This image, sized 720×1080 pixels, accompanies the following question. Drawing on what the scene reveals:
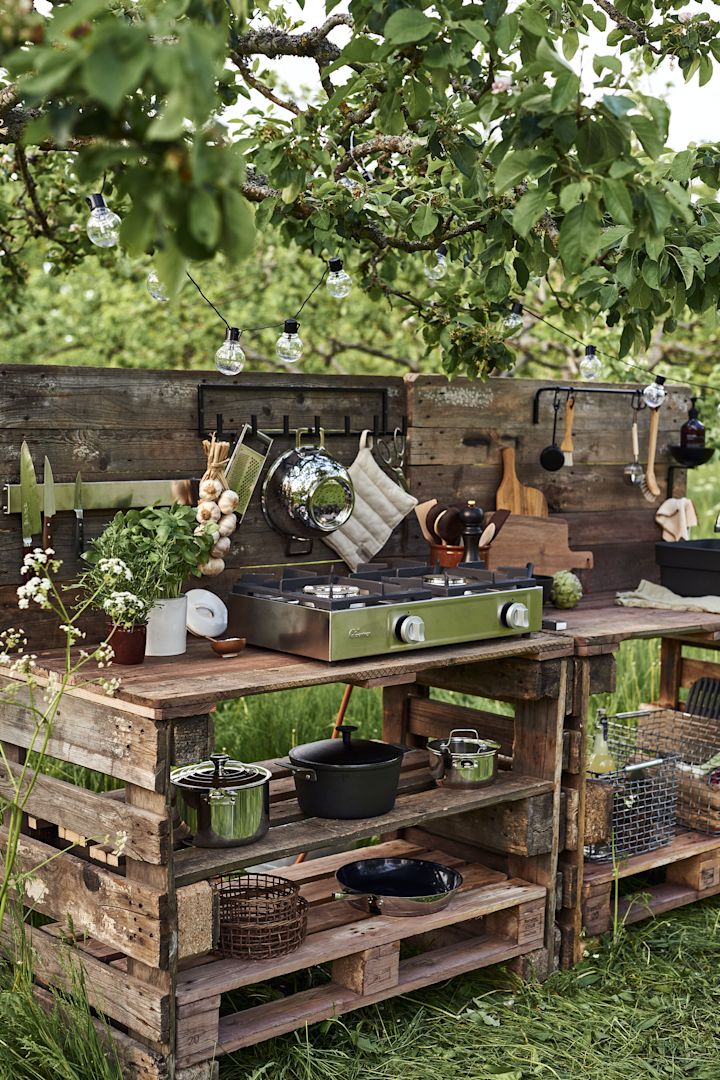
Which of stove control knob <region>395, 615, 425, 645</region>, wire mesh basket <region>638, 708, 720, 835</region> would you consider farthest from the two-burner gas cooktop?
wire mesh basket <region>638, 708, 720, 835</region>

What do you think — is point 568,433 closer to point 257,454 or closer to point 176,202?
point 257,454

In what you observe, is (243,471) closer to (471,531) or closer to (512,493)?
(471,531)

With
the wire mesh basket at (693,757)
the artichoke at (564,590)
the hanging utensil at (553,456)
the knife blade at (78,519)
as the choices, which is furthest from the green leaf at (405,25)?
the wire mesh basket at (693,757)

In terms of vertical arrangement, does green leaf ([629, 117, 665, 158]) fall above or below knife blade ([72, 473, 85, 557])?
above

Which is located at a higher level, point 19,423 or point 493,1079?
point 19,423

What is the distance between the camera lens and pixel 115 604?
3088 mm

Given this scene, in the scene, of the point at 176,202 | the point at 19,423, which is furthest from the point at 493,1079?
the point at 176,202

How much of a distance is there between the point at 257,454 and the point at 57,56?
2.54 m

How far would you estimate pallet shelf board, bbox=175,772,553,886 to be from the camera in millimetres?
3045

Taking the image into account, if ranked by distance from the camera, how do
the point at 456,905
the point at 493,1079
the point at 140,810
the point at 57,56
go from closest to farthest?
the point at 57,56, the point at 140,810, the point at 493,1079, the point at 456,905

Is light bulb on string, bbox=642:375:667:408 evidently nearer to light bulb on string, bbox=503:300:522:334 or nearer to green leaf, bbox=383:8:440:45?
light bulb on string, bbox=503:300:522:334

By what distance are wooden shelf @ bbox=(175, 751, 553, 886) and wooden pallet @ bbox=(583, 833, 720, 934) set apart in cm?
44

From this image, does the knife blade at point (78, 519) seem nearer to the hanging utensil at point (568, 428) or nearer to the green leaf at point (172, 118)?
the hanging utensil at point (568, 428)

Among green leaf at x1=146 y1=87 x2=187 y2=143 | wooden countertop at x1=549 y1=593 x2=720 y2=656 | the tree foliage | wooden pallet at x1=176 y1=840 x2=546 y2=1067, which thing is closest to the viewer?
green leaf at x1=146 y1=87 x2=187 y2=143
